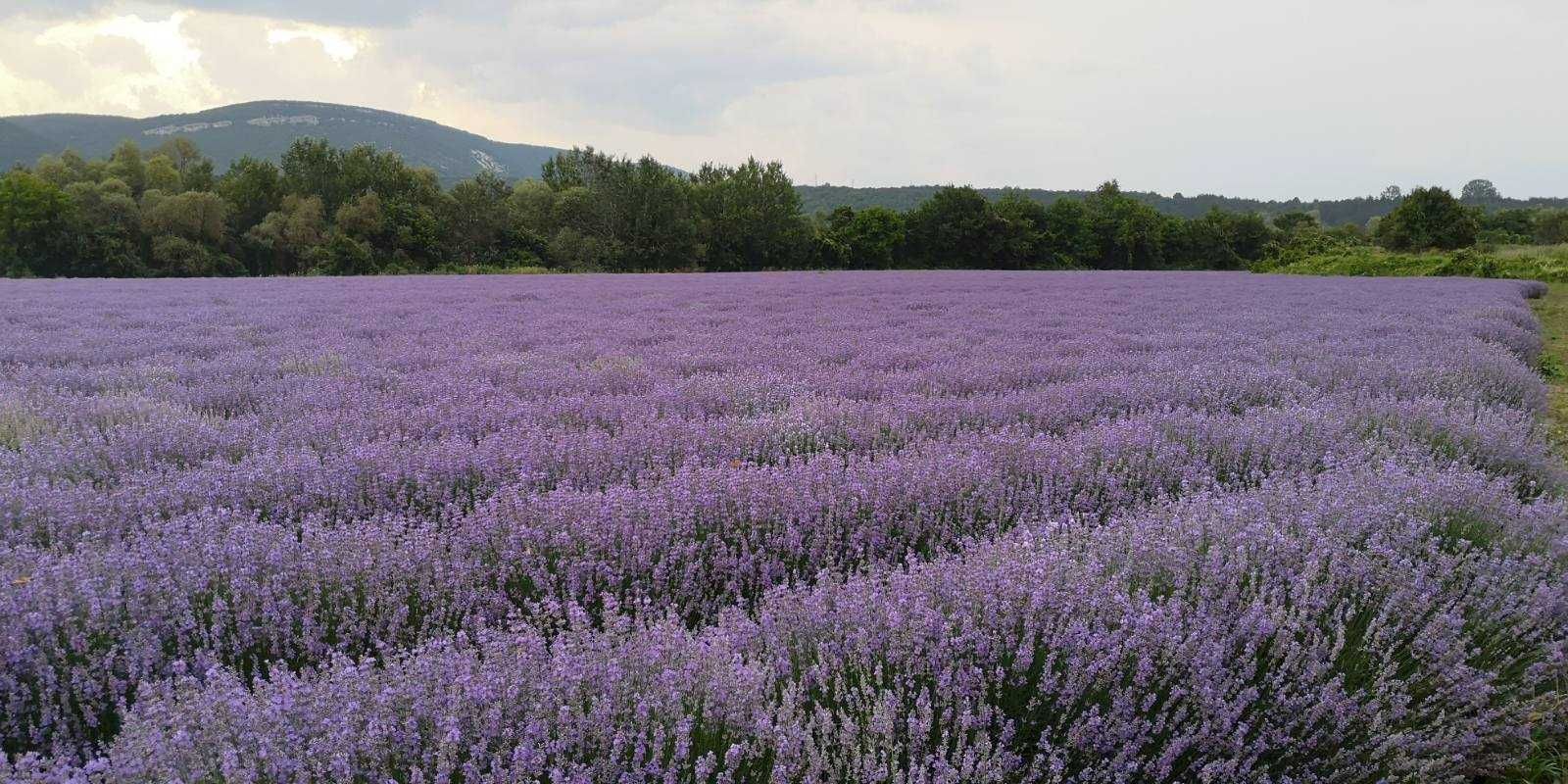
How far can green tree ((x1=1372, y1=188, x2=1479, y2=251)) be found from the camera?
35156mm

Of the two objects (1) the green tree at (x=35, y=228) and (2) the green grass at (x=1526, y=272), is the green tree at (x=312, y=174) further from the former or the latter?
(2) the green grass at (x=1526, y=272)

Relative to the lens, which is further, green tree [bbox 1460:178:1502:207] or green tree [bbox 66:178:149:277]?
green tree [bbox 1460:178:1502:207]

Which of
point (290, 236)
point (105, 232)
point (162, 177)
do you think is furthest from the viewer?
point (162, 177)

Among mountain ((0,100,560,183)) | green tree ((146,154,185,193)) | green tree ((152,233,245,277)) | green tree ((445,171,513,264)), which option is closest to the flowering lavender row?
green tree ((152,233,245,277))

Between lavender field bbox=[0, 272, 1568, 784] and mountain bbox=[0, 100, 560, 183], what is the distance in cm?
13063

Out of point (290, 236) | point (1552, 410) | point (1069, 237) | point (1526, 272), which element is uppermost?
point (1069, 237)

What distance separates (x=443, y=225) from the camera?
3950 centimetres

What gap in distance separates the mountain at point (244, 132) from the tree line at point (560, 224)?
8649 cm

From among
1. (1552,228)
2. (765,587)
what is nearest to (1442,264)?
(1552,228)

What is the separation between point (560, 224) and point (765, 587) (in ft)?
146

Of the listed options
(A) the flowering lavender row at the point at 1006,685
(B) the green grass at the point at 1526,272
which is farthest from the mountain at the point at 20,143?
(A) the flowering lavender row at the point at 1006,685

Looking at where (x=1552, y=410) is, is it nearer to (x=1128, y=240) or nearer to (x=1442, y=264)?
(x=1442, y=264)

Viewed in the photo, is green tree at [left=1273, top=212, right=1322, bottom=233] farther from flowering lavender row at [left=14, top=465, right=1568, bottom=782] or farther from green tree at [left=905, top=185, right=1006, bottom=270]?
flowering lavender row at [left=14, top=465, right=1568, bottom=782]

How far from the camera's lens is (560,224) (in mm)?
44031
